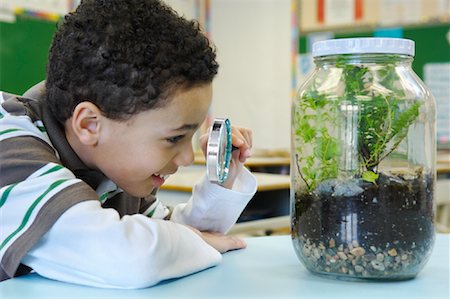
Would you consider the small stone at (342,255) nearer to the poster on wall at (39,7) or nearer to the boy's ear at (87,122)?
the boy's ear at (87,122)

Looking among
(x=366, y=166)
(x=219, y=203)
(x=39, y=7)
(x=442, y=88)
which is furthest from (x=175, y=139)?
(x=442, y=88)

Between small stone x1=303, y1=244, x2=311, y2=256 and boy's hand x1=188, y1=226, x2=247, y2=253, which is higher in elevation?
small stone x1=303, y1=244, x2=311, y2=256

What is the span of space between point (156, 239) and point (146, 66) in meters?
0.22

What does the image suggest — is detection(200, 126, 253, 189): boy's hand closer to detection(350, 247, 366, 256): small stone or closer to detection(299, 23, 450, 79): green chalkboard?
detection(350, 247, 366, 256): small stone

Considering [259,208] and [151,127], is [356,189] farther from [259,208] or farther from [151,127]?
[259,208]

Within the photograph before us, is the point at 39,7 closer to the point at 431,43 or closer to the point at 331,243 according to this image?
the point at 431,43

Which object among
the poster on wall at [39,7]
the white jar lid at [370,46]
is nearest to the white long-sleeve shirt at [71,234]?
the white jar lid at [370,46]

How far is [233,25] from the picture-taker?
15.1ft

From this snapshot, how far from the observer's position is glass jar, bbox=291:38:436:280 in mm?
603

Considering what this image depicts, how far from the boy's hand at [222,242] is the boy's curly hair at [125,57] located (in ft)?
0.66

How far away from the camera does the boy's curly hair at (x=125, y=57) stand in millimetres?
706

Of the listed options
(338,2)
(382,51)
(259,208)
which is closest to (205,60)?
(382,51)

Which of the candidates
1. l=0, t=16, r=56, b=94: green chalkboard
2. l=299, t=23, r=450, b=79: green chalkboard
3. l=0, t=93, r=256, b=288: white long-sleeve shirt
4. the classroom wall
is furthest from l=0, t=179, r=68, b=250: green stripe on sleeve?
the classroom wall

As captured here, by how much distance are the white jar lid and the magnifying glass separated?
15cm
